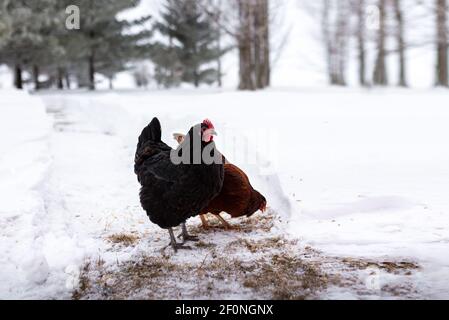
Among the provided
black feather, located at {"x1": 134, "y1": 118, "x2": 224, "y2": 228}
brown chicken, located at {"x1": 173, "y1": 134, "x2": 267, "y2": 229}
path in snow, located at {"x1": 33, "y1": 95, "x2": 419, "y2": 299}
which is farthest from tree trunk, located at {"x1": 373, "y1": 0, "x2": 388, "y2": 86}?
black feather, located at {"x1": 134, "y1": 118, "x2": 224, "y2": 228}

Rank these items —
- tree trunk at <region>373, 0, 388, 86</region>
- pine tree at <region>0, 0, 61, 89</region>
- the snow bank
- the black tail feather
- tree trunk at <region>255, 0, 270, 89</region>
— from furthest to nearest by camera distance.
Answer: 1. pine tree at <region>0, 0, 61, 89</region>
2. tree trunk at <region>255, 0, 270, 89</region>
3. tree trunk at <region>373, 0, 388, 86</region>
4. the black tail feather
5. the snow bank

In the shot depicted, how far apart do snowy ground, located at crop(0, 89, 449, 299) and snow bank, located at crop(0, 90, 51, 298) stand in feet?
0.06

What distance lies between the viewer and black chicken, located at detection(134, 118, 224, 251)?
11.7ft

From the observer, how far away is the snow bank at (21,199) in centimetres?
329

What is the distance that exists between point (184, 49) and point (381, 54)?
10.6m

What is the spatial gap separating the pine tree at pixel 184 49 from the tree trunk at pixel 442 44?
346 inches

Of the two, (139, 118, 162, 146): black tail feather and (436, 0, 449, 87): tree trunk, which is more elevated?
(436, 0, 449, 87): tree trunk

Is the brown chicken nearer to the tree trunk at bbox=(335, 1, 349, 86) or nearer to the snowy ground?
the snowy ground

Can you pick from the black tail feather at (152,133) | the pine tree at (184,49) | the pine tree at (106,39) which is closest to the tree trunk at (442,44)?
the pine tree at (184,49)

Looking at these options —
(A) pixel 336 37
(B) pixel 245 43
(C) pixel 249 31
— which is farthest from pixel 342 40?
(B) pixel 245 43

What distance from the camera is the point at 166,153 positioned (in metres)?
3.89

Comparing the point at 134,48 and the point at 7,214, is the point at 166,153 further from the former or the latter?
the point at 134,48

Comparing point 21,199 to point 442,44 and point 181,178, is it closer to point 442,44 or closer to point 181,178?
point 181,178

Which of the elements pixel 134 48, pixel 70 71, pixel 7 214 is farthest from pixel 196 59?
pixel 7 214
